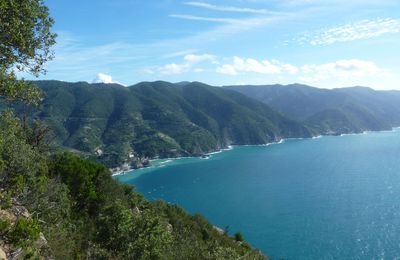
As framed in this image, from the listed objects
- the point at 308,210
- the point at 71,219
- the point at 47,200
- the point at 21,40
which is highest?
the point at 21,40

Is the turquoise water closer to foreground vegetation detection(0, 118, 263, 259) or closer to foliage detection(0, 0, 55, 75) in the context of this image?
foreground vegetation detection(0, 118, 263, 259)

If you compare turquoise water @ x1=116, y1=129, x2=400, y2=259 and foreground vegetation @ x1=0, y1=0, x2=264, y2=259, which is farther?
turquoise water @ x1=116, y1=129, x2=400, y2=259

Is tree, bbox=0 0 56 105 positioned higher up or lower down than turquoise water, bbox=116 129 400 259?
higher up

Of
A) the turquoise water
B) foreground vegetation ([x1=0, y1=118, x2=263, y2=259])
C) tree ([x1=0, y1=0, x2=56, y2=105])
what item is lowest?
the turquoise water

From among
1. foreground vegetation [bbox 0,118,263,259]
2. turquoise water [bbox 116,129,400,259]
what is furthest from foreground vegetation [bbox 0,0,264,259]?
turquoise water [bbox 116,129,400,259]

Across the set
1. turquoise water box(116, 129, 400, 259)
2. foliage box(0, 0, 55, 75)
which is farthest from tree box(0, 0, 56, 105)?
turquoise water box(116, 129, 400, 259)

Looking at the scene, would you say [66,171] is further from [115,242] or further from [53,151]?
[115,242]

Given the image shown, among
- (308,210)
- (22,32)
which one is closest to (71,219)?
(22,32)

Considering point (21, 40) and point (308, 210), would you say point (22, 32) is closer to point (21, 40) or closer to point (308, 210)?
point (21, 40)

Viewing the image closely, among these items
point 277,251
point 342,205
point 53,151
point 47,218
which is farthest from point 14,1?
point 342,205

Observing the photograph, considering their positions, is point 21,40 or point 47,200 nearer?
point 21,40

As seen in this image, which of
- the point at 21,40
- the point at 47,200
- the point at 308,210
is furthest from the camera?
the point at 308,210
